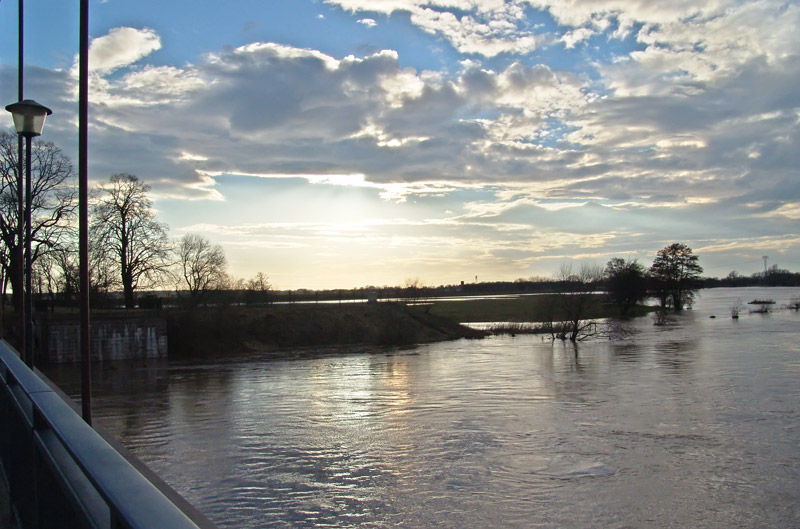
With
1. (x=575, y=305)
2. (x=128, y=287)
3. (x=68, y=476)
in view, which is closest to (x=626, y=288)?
(x=575, y=305)

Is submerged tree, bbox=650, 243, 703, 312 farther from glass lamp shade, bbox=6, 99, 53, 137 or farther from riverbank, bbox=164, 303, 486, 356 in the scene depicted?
glass lamp shade, bbox=6, 99, 53, 137

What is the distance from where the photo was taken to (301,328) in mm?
58750

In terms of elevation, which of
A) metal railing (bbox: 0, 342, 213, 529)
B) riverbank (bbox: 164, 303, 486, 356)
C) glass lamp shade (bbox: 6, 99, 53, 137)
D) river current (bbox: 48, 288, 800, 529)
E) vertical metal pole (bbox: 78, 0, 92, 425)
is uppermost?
glass lamp shade (bbox: 6, 99, 53, 137)

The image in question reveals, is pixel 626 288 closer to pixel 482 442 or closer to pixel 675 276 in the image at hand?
pixel 675 276

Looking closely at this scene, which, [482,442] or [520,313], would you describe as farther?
[520,313]

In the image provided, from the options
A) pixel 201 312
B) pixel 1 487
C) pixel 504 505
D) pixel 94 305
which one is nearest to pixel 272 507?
pixel 504 505

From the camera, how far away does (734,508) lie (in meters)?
12.9

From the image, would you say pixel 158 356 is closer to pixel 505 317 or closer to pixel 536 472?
pixel 536 472

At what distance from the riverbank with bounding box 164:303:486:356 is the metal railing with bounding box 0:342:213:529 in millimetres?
48267

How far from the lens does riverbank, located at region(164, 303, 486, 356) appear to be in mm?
52844

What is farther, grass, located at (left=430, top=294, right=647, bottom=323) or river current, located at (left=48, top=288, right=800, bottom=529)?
grass, located at (left=430, top=294, right=647, bottom=323)

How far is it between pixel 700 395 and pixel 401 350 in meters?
28.8

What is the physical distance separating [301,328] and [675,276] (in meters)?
66.7

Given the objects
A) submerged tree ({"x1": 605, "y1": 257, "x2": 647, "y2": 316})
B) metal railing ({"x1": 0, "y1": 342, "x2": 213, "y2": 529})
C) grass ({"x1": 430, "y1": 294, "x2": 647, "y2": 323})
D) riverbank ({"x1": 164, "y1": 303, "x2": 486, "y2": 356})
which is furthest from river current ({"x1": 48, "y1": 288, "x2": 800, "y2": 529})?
submerged tree ({"x1": 605, "y1": 257, "x2": 647, "y2": 316})
